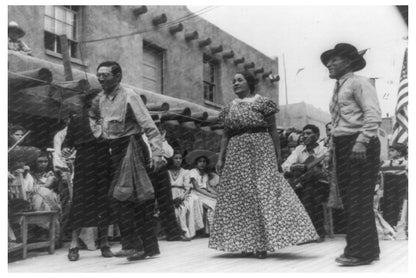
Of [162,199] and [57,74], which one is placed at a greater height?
[57,74]

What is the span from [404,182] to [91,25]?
6.39 meters

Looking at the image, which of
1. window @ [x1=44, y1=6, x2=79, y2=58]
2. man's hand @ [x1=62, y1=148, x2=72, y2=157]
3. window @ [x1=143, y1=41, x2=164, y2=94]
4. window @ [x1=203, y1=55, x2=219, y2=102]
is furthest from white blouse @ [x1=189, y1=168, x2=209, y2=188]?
window @ [x1=203, y1=55, x2=219, y2=102]

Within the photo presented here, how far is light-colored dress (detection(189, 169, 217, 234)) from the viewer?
8.02 m

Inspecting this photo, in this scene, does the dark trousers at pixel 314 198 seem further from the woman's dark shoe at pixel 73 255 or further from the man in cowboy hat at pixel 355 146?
the woman's dark shoe at pixel 73 255

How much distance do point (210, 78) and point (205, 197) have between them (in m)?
6.62

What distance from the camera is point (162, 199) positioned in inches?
289

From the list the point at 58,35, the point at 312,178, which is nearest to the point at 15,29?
the point at 58,35

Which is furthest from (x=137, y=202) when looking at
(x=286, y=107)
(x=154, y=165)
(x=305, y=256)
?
(x=286, y=107)

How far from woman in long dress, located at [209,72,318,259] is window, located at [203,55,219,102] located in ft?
30.0

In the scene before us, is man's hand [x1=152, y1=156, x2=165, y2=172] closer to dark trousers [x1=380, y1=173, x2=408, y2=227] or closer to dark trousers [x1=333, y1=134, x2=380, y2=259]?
dark trousers [x1=333, y1=134, x2=380, y2=259]

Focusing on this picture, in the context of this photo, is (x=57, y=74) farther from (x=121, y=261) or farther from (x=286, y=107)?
(x=286, y=107)

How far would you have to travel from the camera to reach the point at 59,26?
9.22 m

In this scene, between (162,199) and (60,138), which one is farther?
(162,199)

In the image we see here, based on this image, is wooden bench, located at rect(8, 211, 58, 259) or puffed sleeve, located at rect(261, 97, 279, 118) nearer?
puffed sleeve, located at rect(261, 97, 279, 118)
